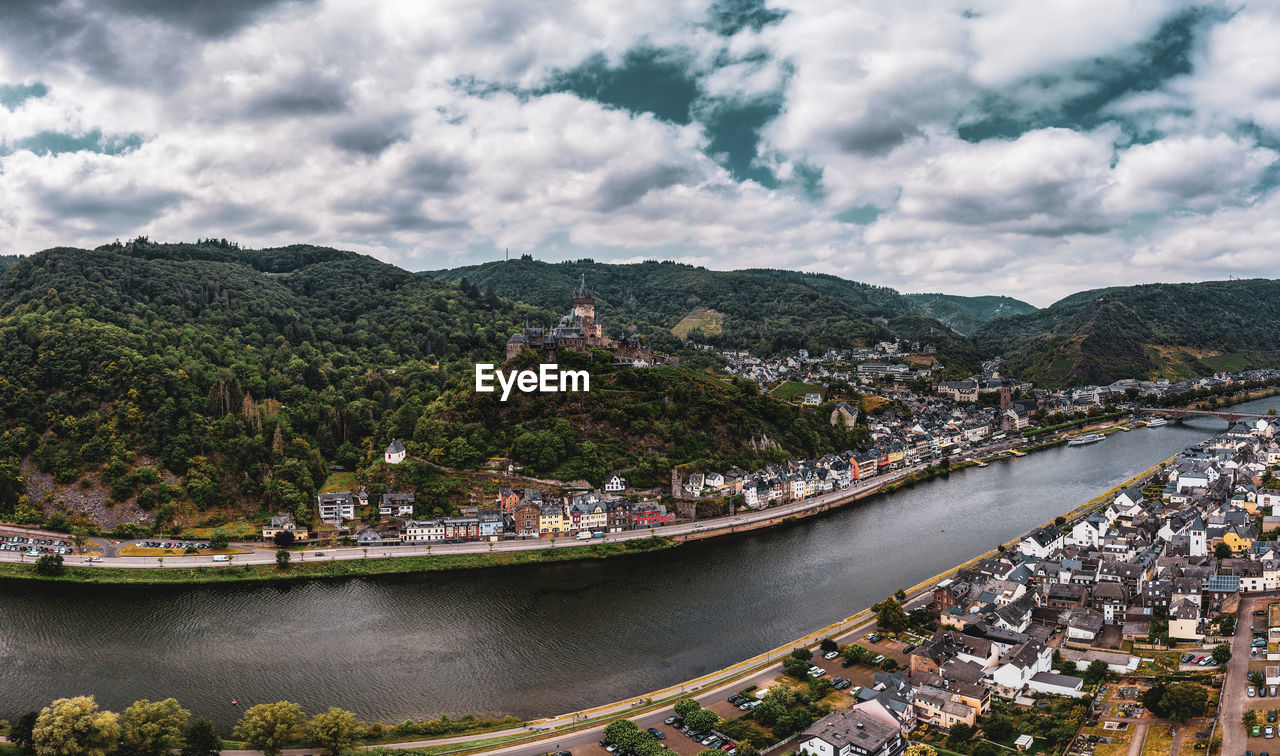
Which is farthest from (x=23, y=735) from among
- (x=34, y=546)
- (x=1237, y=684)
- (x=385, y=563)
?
(x=1237, y=684)

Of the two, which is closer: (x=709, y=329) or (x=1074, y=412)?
(x=1074, y=412)

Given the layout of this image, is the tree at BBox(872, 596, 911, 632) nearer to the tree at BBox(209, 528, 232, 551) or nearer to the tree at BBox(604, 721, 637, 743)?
the tree at BBox(604, 721, 637, 743)

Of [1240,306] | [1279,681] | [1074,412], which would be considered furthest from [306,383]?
[1240,306]

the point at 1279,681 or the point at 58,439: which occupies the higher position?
the point at 58,439

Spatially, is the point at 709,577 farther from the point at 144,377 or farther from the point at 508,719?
the point at 144,377

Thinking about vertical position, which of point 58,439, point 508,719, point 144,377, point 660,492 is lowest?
point 508,719

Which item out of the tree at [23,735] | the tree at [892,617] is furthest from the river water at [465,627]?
the tree at [23,735]

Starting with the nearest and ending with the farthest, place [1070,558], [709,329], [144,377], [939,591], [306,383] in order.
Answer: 1. [939,591]
2. [1070,558]
3. [144,377]
4. [306,383]
5. [709,329]

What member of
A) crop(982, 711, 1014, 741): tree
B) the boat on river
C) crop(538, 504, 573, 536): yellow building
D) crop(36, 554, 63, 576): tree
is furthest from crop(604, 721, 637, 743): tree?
the boat on river
